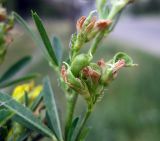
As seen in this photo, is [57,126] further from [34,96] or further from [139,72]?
[139,72]

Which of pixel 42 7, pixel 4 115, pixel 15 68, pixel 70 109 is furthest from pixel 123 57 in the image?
pixel 42 7

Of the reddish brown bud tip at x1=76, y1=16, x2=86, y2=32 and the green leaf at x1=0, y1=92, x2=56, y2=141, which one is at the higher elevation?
the reddish brown bud tip at x1=76, y1=16, x2=86, y2=32

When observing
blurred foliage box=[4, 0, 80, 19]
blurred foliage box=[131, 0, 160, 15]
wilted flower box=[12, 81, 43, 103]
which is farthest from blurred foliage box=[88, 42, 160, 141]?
blurred foliage box=[131, 0, 160, 15]

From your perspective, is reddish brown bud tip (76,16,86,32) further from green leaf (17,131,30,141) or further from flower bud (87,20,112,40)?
green leaf (17,131,30,141)

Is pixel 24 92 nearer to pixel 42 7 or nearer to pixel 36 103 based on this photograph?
pixel 36 103

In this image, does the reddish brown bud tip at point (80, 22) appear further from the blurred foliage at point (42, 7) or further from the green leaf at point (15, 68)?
the blurred foliage at point (42, 7)

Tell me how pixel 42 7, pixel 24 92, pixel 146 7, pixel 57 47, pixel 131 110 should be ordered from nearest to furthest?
pixel 24 92, pixel 57 47, pixel 131 110, pixel 42 7, pixel 146 7
